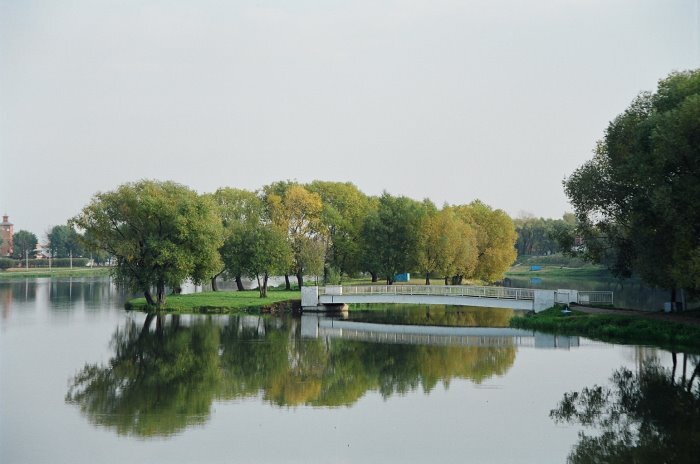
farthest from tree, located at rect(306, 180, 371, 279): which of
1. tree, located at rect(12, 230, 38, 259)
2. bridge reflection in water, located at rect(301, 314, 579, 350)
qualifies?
tree, located at rect(12, 230, 38, 259)

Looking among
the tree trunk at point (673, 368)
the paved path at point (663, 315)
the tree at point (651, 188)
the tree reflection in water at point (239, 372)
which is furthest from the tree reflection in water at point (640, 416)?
the paved path at point (663, 315)

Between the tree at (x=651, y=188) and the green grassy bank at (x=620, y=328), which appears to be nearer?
the tree at (x=651, y=188)

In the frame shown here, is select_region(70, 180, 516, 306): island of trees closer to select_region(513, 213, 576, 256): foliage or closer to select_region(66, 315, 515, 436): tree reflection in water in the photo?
select_region(66, 315, 515, 436): tree reflection in water

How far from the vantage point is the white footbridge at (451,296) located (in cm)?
5281

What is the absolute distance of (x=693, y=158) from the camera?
36.8 m

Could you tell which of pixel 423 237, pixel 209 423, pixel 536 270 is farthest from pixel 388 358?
pixel 536 270

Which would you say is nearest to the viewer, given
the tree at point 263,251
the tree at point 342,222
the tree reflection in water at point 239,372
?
the tree reflection in water at point 239,372

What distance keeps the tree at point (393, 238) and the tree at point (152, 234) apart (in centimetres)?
2018

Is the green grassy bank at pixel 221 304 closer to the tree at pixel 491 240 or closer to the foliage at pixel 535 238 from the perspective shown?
the tree at pixel 491 240

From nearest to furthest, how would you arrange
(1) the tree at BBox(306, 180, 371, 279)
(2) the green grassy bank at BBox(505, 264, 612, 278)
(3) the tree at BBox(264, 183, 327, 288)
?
(3) the tree at BBox(264, 183, 327, 288) → (1) the tree at BBox(306, 180, 371, 279) → (2) the green grassy bank at BBox(505, 264, 612, 278)

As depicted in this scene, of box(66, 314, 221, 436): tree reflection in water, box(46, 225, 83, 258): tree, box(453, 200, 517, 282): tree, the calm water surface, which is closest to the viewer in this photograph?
the calm water surface

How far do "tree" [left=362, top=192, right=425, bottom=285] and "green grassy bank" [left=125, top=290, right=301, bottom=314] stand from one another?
12.1 m

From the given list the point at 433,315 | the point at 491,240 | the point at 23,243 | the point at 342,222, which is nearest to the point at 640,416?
the point at 433,315

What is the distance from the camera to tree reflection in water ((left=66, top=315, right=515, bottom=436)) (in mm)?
26578
